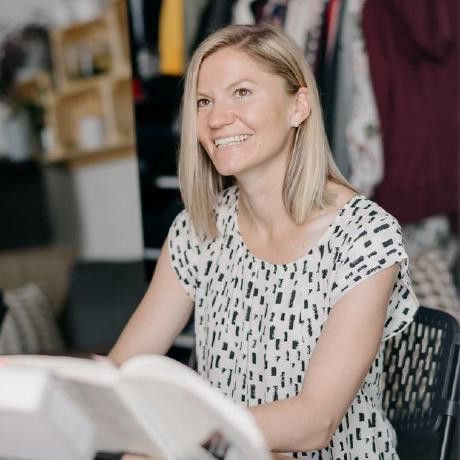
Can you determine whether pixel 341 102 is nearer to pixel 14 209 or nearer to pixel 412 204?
pixel 412 204

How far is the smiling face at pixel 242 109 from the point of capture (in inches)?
58.1

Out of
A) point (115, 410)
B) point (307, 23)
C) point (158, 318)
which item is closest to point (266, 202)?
point (158, 318)

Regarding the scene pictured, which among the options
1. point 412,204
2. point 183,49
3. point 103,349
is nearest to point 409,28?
point 412,204

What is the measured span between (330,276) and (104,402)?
0.67 metres

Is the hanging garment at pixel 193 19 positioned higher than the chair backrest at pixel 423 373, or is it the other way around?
the hanging garment at pixel 193 19

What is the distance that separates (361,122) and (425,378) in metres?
1.31

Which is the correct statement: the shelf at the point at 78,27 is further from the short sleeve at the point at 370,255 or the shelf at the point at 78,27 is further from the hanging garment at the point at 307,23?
the short sleeve at the point at 370,255

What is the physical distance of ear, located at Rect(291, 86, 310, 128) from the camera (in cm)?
153

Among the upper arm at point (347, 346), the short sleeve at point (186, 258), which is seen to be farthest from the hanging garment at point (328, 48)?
the upper arm at point (347, 346)

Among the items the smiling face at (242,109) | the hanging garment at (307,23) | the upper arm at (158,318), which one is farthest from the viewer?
the hanging garment at (307,23)

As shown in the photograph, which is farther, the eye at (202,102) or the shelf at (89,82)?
the shelf at (89,82)

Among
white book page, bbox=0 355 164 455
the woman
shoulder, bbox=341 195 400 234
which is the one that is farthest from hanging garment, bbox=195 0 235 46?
white book page, bbox=0 355 164 455

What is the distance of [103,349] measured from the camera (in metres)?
2.75

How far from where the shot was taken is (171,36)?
8.61ft
